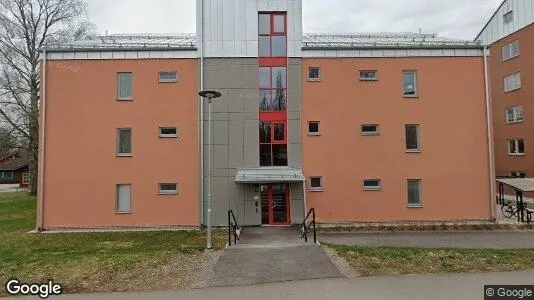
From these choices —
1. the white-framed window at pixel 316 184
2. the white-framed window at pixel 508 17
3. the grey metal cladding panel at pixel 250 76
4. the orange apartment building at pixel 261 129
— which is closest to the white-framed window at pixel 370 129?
the orange apartment building at pixel 261 129

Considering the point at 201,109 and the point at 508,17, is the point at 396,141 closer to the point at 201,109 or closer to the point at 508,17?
the point at 201,109

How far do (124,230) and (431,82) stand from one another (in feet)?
50.1

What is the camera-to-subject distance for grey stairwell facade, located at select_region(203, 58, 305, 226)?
1628 cm

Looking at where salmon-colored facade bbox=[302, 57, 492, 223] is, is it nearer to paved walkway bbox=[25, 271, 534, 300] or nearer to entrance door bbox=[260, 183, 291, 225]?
entrance door bbox=[260, 183, 291, 225]

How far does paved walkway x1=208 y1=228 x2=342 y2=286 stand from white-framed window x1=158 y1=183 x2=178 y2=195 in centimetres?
492

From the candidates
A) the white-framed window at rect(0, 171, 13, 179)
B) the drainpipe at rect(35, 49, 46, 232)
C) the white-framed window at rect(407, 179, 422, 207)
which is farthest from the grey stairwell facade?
the white-framed window at rect(0, 171, 13, 179)

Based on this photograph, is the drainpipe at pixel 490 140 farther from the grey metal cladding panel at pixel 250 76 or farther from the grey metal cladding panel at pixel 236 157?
the grey metal cladding panel at pixel 236 157

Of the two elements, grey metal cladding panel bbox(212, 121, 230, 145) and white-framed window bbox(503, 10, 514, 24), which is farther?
white-framed window bbox(503, 10, 514, 24)

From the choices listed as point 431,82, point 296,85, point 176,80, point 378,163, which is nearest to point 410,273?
point 378,163

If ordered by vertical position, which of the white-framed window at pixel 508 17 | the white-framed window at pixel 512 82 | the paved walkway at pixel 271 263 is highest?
the white-framed window at pixel 508 17

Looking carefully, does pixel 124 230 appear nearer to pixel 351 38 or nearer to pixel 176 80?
pixel 176 80

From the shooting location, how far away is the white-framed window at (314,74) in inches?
664

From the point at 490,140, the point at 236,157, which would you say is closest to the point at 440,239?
the point at 490,140

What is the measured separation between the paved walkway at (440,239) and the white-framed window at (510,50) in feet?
58.8
